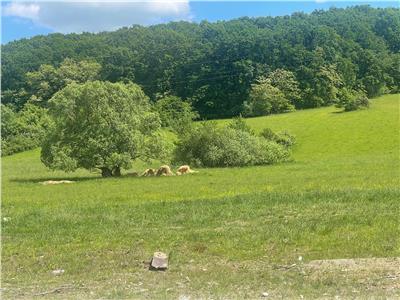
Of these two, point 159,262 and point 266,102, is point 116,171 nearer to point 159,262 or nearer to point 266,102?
point 159,262

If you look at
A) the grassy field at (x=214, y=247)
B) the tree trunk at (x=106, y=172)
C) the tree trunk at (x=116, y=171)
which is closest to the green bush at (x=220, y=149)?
the tree trunk at (x=116, y=171)

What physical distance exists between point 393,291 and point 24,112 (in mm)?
119837

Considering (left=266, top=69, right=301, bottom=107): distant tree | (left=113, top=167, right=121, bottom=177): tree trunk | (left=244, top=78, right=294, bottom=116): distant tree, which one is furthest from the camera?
(left=266, top=69, right=301, bottom=107): distant tree

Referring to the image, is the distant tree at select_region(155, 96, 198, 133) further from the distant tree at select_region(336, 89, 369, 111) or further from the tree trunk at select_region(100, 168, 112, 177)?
the tree trunk at select_region(100, 168, 112, 177)

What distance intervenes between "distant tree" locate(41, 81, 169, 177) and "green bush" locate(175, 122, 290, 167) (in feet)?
48.5

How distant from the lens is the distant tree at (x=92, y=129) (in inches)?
1690

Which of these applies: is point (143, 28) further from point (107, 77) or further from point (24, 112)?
point (24, 112)

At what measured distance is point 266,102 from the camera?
124 meters

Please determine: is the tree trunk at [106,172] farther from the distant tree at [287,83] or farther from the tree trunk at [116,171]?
the distant tree at [287,83]

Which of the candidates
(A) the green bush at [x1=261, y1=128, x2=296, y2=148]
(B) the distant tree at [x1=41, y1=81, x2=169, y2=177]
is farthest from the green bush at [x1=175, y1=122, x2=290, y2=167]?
(B) the distant tree at [x1=41, y1=81, x2=169, y2=177]

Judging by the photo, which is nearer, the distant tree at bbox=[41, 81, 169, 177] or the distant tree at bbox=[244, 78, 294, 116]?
the distant tree at bbox=[41, 81, 169, 177]

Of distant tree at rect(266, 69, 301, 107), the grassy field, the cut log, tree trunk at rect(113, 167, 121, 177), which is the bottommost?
tree trunk at rect(113, 167, 121, 177)

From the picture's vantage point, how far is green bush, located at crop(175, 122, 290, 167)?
188ft

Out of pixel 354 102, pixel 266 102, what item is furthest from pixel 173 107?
pixel 354 102
